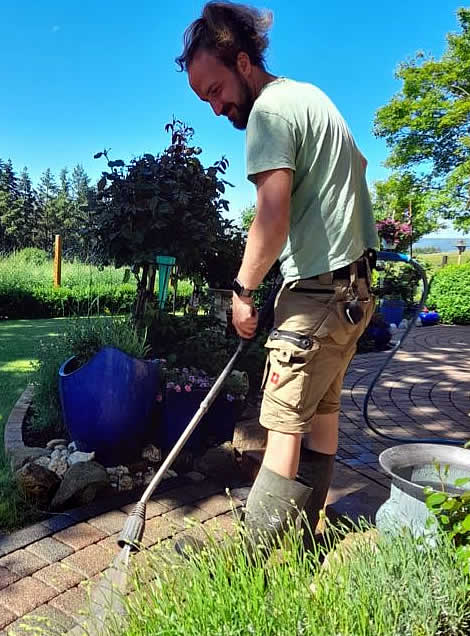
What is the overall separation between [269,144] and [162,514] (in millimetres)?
1460

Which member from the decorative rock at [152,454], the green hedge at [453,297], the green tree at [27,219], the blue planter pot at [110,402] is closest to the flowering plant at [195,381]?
the blue planter pot at [110,402]

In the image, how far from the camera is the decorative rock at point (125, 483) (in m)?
2.13

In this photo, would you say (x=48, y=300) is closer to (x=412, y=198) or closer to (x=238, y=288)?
(x=238, y=288)

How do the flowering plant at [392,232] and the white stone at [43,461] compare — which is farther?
the flowering plant at [392,232]

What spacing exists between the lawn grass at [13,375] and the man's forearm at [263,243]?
1.37m

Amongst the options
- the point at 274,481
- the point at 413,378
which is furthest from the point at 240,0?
the point at 413,378

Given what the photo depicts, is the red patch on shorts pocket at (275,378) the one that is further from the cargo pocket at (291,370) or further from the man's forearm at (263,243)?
the man's forearm at (263,243)

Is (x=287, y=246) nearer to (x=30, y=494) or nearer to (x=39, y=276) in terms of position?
(x=30, y=494)

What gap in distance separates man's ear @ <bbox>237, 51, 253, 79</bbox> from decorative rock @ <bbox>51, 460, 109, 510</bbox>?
1.61 m

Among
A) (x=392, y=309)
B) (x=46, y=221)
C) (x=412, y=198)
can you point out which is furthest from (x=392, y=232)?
(x=46, y=221)

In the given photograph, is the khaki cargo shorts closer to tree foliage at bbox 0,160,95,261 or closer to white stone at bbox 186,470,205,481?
white stone at bbox 186,470,205,481

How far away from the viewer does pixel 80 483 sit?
6.41 feet

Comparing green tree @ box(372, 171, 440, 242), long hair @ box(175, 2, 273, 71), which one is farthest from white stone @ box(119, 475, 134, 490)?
green tree @ box(372, 171, 440, 242)

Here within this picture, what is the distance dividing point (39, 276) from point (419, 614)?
11557 mm
